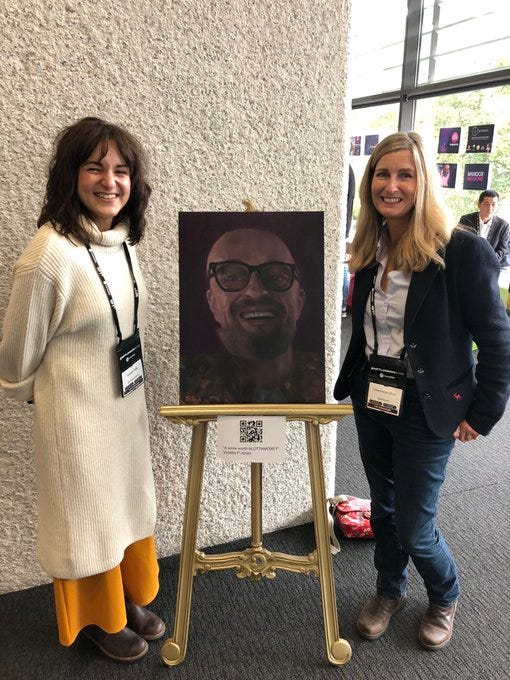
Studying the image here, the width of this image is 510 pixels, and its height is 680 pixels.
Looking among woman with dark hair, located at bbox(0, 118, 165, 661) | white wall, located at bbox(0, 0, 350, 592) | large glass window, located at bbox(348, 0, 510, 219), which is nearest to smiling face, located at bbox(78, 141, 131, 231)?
woman with dark hair, located at bbox(0, 118, 165, 661)

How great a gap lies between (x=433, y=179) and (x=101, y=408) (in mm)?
1077

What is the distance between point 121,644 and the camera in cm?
161

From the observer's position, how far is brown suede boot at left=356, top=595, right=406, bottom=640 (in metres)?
1.68

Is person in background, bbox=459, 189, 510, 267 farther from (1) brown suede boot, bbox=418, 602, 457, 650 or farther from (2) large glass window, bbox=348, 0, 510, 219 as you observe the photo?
(1) brown suede boot, bbox=418, 602, 457, 650

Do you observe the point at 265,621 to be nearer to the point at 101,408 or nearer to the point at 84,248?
the point at 101,408

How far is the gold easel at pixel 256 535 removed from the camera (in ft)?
4.39

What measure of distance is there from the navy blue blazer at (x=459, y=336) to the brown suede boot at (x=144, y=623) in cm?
114

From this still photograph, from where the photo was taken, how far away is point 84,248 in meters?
Result: 1.26

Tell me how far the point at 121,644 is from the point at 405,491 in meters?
1.03

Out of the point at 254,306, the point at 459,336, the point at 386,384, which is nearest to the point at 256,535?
the point at 386,384

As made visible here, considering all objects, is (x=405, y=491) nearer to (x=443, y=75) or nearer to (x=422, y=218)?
(x=422, y=218)

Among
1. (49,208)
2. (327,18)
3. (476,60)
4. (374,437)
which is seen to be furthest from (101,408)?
(476,60)

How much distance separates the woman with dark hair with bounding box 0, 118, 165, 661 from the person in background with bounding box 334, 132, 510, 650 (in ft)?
2.20

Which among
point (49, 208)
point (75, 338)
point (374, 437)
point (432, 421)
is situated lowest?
point (374, 437)
